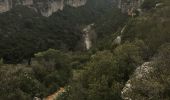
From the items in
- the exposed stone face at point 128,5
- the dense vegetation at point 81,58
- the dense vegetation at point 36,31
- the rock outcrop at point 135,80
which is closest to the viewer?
the rock outcrop at point 135,80

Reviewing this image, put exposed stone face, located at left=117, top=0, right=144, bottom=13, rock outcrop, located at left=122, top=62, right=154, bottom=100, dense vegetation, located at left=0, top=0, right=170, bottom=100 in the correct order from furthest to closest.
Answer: exposed stone face, located at left=117, top=0, right=144, bottom=13 < dense vegetation, located at left=0, top=0, right=170, bottom=100 < rock outcrop, located at left=122, top=62, right=154, bottom=100

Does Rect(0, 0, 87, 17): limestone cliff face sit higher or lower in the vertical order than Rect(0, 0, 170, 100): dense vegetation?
higher

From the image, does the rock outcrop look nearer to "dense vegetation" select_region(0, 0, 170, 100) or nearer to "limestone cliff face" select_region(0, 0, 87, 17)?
"dense vegetation" select_region(0, 0, 170, 100)

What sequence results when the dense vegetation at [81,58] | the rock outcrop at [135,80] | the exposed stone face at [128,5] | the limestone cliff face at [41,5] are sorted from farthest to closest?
the limestone cliff face at [41,5] → the exposed stone face at [128,5] → the dense vegetation at [81,58] → the rock outcrop at [135,80]

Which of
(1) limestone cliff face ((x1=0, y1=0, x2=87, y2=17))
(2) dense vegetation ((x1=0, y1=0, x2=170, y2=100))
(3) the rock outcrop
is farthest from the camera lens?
(1) limestone cliff face ((x1=0, y1=0, x2=87, y2=17))

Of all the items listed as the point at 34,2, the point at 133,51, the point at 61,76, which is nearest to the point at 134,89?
the point at 133,51

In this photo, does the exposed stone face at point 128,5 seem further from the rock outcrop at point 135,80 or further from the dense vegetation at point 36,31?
the rock outcrop at point 135,80

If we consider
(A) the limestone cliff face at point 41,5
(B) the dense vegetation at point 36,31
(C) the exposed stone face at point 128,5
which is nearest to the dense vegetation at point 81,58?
(B) the dense vegetation at point 36,31

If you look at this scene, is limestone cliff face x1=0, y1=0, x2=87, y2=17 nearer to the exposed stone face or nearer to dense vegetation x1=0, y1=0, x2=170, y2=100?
dense vegetation x1=0, y1=0, x2=170, y2=100

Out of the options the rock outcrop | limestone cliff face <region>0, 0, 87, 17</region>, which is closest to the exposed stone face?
limestone cliff face <region>0, 0, 87, 17</region>

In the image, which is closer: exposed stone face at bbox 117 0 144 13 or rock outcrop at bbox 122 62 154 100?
rock outcrop at bbox 122 62 154 100
